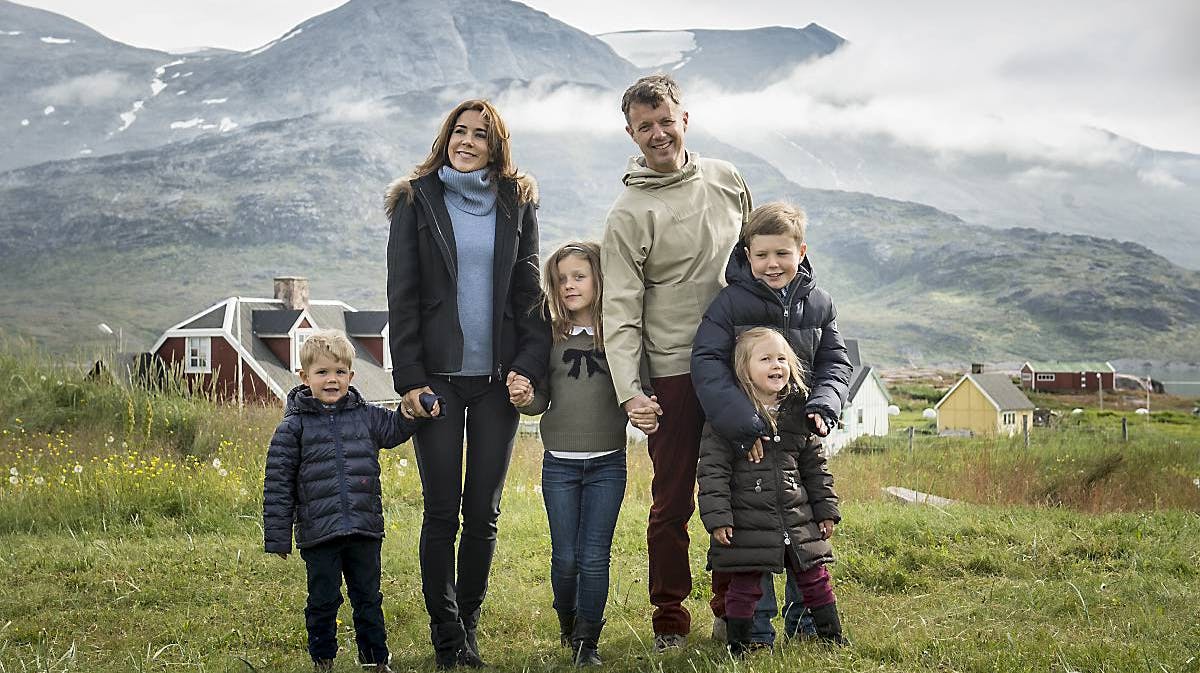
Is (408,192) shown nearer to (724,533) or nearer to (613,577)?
(724,533)

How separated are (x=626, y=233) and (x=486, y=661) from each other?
68.8 inches

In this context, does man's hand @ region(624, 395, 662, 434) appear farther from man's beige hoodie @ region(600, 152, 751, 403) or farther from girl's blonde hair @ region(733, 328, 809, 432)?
girl's blonde hair @ region(733, 328, 809, 432)

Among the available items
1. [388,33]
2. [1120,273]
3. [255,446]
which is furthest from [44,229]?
[1120,273]

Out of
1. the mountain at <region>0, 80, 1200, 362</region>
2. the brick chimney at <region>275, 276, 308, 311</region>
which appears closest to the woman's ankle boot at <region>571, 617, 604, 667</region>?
the brick chimney at <region>275, 276, 308, 311</region>

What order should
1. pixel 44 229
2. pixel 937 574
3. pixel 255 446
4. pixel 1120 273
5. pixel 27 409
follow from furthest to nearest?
pixel 1120 273, pixel 44 229, pixel 27 409, pixel 255 446, pixel 937 574

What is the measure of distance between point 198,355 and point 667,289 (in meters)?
24.9

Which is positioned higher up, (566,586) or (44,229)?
(44,229)

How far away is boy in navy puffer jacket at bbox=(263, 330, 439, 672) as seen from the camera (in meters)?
3.64

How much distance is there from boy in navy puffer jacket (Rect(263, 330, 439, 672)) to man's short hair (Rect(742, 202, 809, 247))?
1449mm

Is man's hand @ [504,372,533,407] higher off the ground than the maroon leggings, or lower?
higher

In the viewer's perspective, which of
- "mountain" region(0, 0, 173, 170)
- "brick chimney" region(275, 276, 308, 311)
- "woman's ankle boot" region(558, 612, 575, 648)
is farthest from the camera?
"mountain" region(0, 0, 173, 170)

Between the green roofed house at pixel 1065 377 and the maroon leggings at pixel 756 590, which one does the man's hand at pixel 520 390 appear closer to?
the maroon leggings at pixel 756 590

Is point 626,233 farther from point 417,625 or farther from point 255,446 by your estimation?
point 255,446

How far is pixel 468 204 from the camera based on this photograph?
12.7 feet
